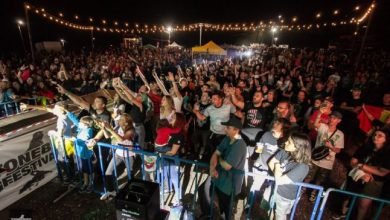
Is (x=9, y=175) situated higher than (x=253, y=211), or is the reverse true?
(x=9, y=175)

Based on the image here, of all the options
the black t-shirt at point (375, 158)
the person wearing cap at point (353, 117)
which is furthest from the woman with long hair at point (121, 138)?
the person wearing cap at point (353, 117)

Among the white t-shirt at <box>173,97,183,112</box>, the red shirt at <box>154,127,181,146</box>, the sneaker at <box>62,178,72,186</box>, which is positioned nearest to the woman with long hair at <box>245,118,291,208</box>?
the red shirt at <box>154,127,181,146</box>

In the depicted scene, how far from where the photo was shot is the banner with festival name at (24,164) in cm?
410

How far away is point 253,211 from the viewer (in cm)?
429

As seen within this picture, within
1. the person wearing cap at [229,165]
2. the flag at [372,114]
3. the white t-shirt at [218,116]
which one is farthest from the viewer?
the flag at [372,114]

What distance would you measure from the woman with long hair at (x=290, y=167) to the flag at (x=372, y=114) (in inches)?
144

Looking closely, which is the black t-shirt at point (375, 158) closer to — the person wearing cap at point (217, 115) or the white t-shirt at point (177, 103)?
the person wearing cap at point (217, 115)

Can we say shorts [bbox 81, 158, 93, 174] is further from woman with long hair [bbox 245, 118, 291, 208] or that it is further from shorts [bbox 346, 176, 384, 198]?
shorts [bbox 346, 176, 384, 198]

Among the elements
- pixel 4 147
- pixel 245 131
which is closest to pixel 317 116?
pixel 245 131

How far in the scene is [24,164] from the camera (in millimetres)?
4387

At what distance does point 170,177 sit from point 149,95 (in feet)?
9.84

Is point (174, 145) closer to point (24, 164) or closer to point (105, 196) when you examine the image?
point (105, 196)

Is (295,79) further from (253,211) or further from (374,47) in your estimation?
(374,47)

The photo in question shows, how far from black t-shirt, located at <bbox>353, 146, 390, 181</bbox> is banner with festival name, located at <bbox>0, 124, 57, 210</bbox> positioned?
603cm
